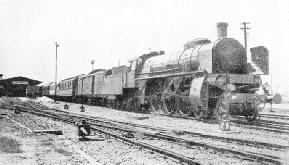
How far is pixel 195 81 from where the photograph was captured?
12609 millimetres

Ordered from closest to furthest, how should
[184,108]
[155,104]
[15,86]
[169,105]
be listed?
[184,108] → [169,105] → [155,104] → [15,86]

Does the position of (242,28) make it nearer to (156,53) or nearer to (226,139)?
(156,53)

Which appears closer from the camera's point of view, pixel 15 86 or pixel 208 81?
pixel 208 81

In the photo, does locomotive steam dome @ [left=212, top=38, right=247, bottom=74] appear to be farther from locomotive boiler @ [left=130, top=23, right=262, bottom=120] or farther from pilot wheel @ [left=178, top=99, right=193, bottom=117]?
pilot wheel @ [left=178, top=99, right=193, bottom=117]

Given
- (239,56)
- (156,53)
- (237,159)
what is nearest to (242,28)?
(156,53)

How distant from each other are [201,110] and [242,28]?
22.0 metres

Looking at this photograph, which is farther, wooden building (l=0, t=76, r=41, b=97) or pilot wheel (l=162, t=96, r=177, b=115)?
wooden building (l=0, t=76, r=41, b=97)

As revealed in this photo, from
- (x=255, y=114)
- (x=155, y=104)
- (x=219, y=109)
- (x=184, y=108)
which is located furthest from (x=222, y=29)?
(x=155, y=104)

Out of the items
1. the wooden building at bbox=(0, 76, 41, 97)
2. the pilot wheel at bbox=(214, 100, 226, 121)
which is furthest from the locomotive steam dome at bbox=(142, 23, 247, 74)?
the wooden building at bbox=(0, 76, 41, 97)

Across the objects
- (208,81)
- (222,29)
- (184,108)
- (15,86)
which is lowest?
(184,108)

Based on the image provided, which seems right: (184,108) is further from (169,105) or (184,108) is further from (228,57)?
(228,57)

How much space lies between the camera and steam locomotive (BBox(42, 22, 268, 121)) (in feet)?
38.1

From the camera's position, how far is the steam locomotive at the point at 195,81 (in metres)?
11.6

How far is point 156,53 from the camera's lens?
18.5 metres
